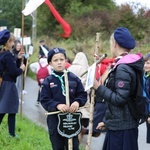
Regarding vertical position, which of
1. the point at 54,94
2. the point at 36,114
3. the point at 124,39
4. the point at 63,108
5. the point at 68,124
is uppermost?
the point at 124,39

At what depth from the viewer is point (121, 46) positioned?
13.0 ft

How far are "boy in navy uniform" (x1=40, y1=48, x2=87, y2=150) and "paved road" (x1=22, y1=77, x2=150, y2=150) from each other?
2242 mm

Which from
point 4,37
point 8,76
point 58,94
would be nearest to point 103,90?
point 58,94

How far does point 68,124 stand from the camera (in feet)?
15.4

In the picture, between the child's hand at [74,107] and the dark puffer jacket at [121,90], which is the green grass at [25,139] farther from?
the dark puffer jacket at [121,90]

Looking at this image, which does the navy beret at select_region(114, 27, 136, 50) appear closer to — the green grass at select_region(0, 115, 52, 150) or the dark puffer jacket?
the dark puffer jacket

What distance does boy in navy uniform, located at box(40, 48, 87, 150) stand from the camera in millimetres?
4688

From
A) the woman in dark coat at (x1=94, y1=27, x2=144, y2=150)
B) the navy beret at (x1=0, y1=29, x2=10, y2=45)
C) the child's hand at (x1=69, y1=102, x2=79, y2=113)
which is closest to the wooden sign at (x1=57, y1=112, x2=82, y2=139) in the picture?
the child's hand at (x1=69, y1=102, x2=79, y2=113)

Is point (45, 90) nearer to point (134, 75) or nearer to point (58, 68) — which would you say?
point (58, 68)

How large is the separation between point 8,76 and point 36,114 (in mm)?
3774

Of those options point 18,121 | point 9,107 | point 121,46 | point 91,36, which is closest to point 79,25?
point 91,36

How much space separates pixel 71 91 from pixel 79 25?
948 inches

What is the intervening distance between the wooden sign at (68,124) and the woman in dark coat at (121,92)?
70 centimetres

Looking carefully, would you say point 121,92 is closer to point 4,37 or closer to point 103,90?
point 103,90
